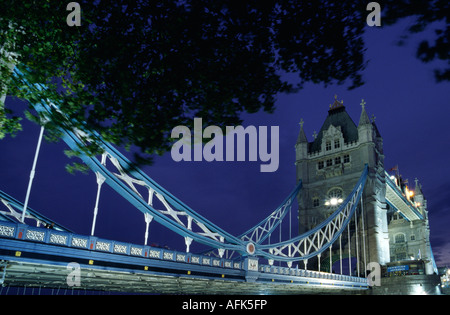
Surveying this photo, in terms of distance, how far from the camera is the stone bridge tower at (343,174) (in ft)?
136

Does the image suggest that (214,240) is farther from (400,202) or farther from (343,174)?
(400,202)

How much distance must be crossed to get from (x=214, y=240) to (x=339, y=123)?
115 ft

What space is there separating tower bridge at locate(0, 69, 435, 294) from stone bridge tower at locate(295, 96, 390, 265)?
0.39ft

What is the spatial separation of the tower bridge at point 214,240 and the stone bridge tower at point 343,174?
0.12 meters

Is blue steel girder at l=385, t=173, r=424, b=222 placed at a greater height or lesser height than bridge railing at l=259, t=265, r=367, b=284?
greater

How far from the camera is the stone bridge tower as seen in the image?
41581mm

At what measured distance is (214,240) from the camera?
66.9 ft

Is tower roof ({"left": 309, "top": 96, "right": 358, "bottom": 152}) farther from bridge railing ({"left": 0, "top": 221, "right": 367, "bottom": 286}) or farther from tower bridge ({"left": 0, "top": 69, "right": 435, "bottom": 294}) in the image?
bridge railing ({"left": 0, "top": 221, "right": 367, "bottom": 286})

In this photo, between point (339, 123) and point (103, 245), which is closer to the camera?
point (103, 245)

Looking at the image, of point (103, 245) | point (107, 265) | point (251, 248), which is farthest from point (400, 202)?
point (103, 245)

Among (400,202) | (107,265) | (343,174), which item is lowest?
(107,265)

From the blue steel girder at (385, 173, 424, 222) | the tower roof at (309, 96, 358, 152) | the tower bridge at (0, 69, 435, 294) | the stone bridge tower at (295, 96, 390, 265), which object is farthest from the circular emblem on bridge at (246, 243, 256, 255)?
the blue steel girder at (385, 173, 424, 222)
